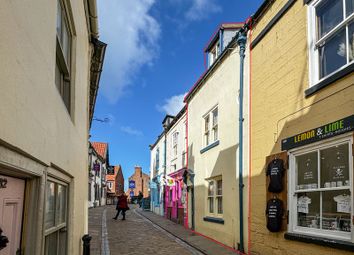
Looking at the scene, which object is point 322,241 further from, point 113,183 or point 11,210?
point 113,183

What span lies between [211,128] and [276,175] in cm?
640

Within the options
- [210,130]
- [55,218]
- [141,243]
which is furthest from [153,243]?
[55,218]

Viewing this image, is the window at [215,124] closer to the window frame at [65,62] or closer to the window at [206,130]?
the window at [206,130]

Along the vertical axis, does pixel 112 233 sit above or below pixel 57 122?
below

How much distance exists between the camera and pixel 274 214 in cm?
816

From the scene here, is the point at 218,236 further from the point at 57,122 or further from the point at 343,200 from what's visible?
the point at 57,122

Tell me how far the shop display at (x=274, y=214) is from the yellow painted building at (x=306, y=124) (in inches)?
4.9

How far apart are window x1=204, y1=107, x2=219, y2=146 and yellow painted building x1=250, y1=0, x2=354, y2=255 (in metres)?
4.40

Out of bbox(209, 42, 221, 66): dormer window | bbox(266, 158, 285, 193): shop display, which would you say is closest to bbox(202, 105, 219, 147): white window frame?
bbox(209, 42, 221, 66): dormer window

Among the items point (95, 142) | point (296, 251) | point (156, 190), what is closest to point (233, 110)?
point (296, 251)

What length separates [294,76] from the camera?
7895mm

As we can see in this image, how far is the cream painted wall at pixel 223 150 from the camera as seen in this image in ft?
37.2

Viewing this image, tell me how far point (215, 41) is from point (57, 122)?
11727mm

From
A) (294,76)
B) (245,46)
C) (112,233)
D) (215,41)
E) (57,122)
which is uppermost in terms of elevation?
(215,41)
